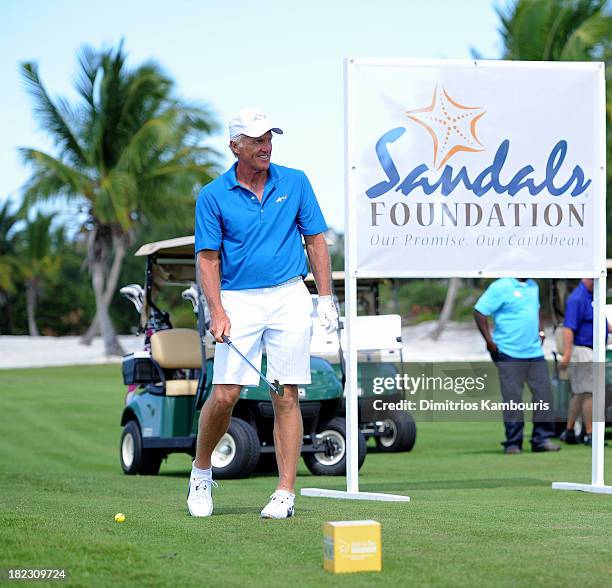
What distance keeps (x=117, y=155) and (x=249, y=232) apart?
36.9 meters

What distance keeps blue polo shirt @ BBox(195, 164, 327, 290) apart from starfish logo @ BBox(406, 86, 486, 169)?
1.83 metres

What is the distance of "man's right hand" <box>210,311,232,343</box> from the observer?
5949mm

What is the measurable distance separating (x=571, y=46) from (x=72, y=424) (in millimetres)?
20326

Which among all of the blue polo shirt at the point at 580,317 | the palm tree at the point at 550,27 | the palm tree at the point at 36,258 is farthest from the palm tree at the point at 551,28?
the blue polo shirt at the point at 580,317

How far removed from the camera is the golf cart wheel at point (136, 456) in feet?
35.6

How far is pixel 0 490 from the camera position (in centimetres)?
838

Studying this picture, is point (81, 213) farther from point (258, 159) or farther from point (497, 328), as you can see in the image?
point (258, 159)

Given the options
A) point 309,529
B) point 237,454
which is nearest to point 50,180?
point 237,454

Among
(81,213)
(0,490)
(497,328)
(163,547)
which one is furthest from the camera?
(81,213)

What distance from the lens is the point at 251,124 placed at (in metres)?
6.08

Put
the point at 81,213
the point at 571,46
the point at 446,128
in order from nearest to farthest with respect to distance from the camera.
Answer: the point at 446,128
the point at 571,46
the point at 81,213

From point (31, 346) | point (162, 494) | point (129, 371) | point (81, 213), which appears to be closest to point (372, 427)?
point (129, 371)

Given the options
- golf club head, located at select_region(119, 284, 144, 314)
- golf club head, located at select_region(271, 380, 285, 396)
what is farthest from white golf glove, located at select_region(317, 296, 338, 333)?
golf club head, located at select_region(119, 284, 144, 314)

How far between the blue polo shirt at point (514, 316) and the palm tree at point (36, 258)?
34.2m
